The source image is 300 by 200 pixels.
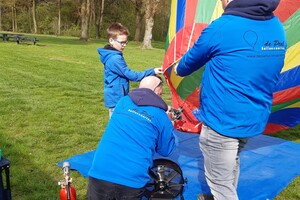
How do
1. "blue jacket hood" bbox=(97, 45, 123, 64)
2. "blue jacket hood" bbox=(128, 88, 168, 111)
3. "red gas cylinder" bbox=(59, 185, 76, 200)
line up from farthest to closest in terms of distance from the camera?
1. "blue jacket hood" bbox=(97, 45, 123, 64)
2. "red gas cylinder" bbox=(59, 185, 76, 200)
3. "blue jacket hood" bbox=(128, 88, 168, 111)

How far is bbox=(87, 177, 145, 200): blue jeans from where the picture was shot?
233cm

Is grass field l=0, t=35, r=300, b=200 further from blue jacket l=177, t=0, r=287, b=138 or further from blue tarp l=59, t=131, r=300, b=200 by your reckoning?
blue jacket l=177, t=0, r=287, b=138

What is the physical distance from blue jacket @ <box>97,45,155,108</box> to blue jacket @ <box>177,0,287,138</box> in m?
1.53

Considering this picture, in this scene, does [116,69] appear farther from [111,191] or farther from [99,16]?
[99,16]

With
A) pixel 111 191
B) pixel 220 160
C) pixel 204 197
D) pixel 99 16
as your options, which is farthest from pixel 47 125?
pixel 99 16

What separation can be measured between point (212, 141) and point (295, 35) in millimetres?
2223

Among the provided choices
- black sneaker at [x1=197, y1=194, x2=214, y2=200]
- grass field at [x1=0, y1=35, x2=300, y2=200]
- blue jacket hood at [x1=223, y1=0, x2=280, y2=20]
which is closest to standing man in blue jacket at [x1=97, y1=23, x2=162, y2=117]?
grass field at [x1=0, y1=35, x2=300, y2=200]

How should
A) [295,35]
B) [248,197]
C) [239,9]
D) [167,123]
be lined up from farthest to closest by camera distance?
[295,35]
[248,197]
[167,123]
[239,9]

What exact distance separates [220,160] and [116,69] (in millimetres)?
1826

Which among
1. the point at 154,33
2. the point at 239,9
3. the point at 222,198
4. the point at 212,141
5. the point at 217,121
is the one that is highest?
the point at 239,9

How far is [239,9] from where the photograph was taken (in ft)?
7.47

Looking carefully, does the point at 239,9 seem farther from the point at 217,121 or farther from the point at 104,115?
the point at 104,115

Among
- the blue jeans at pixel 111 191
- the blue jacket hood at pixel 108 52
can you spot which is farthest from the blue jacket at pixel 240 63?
the blue jacket hood at pixel 108 52

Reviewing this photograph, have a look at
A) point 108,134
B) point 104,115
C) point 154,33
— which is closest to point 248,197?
point 108,134
